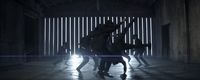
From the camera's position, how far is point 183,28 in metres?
18.8

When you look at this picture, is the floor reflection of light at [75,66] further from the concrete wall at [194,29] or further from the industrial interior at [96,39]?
the concrete wall at [194,29]

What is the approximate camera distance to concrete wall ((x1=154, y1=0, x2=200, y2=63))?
56.2 ft

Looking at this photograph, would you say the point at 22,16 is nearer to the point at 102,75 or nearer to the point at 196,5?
the point at 196,5

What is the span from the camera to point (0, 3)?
17.3 m

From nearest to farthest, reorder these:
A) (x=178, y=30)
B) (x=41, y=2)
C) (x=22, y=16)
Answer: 1. (x=178, y=30)
2. (x=22, y=16)
3. (x=41, y=2)

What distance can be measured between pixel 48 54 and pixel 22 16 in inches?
455

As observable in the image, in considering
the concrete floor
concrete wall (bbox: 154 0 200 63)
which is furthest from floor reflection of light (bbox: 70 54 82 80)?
concrete wall (bbox: 154 0 200 63)

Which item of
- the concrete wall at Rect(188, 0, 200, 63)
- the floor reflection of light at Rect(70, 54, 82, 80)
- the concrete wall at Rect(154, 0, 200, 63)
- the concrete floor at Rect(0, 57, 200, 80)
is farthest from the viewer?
the concrete wall at Rect(154, 0, 200, 63)

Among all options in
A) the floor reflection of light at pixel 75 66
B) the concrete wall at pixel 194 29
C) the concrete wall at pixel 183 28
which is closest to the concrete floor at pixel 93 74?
the floor reflection of light at pixel 75 66

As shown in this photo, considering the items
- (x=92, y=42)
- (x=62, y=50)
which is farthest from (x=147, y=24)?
(x=92, y=42)

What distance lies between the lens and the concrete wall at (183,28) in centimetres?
1712

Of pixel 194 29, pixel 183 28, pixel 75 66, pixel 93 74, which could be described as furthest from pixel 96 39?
pixel 183 28

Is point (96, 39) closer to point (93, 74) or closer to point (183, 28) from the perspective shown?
point (93, 74)

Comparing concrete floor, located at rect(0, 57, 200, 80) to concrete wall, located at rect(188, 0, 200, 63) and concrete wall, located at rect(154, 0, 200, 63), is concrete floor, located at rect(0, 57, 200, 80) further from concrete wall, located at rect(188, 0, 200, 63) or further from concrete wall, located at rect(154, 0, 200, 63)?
concrete wall, located at rect(154, 0, 200, 63)
